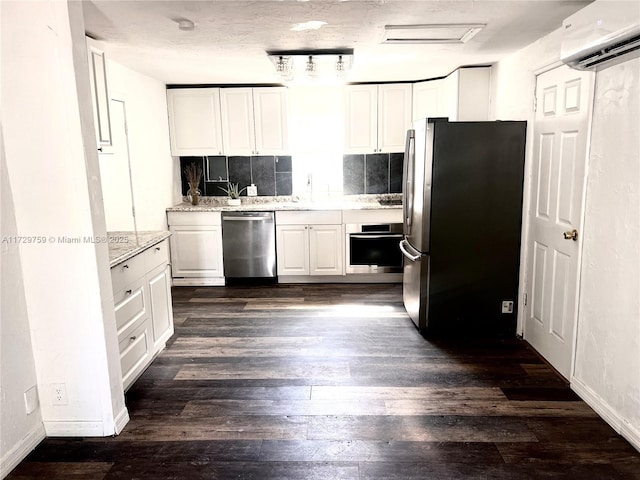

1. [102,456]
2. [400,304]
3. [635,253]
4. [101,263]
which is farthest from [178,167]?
[635,253]

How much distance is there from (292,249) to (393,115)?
185 cm

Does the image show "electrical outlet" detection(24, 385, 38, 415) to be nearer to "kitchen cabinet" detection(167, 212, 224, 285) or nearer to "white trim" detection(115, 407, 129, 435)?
"white trim" detection(115, 407, 129, 435)

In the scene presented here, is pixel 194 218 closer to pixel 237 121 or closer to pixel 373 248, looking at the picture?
pixel 237 121

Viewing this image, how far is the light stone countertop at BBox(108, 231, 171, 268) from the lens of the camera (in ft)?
8.64

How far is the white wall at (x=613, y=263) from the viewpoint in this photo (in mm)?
2201

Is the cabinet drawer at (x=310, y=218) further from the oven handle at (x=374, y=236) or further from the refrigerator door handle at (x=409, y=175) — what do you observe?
the refrigerator door handle at (x=409, y=175)

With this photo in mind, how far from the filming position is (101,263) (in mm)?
2211

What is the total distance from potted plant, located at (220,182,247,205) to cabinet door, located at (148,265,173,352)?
78.7 inches

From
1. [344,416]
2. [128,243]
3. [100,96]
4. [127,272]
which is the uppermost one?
[100,96]

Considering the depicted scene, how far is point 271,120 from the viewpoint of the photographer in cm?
511

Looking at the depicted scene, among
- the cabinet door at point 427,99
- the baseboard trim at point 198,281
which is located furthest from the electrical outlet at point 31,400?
the cabinet door at point 427,99

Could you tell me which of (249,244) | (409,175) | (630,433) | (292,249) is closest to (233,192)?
(249,244)

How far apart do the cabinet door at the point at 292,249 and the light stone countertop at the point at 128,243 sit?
5.87ft

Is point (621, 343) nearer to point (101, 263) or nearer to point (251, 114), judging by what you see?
point (101, 263)
